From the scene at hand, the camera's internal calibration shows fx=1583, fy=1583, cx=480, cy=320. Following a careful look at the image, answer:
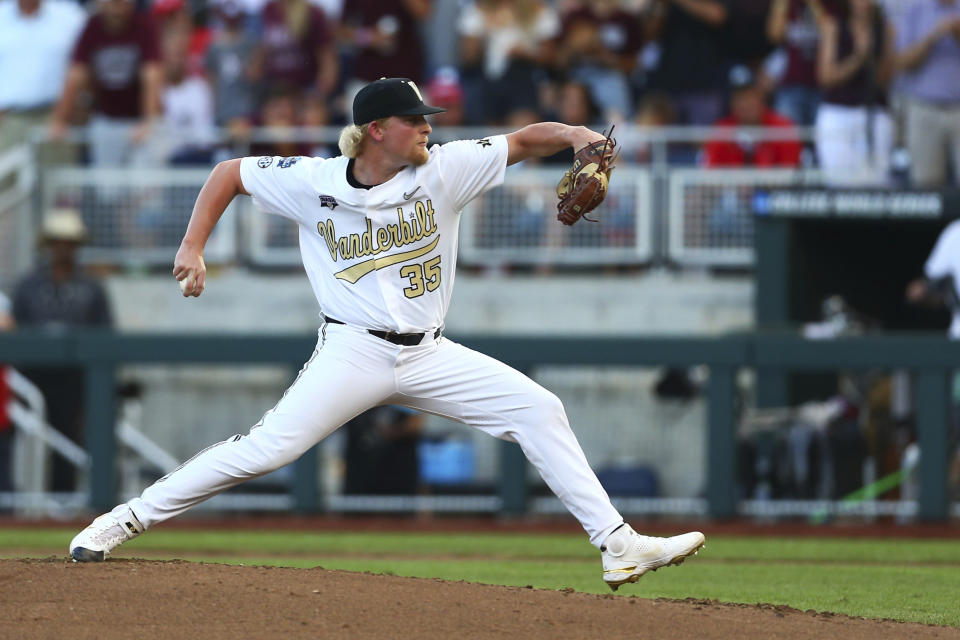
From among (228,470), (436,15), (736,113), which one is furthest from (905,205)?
(228,470)

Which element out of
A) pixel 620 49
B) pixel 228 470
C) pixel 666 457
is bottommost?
pixel 666 457

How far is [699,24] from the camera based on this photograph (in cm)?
1322

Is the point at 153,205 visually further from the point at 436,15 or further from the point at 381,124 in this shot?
A: the point at 381,124

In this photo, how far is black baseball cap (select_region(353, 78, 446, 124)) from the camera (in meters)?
6.27

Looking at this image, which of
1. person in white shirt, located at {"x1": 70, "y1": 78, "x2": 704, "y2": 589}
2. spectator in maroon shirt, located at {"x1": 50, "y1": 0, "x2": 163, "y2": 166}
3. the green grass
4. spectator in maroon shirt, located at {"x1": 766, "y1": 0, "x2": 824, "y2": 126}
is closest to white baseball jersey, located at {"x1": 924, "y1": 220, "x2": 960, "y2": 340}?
the green grass

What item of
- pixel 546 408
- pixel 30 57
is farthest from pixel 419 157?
pixel 30 57

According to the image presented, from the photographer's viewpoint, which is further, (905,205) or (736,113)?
(736,113)

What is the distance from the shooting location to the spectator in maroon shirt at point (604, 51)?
43.5ft

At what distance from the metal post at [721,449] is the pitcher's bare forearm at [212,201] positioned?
5.70 m

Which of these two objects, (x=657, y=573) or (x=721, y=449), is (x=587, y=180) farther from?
(x=721, y=449)

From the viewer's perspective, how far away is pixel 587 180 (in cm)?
600

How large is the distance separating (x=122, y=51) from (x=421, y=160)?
7.89 metres

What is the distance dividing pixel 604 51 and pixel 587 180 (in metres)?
7.56

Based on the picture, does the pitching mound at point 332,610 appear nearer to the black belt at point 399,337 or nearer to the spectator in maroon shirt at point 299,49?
the black belt at point 399,337
